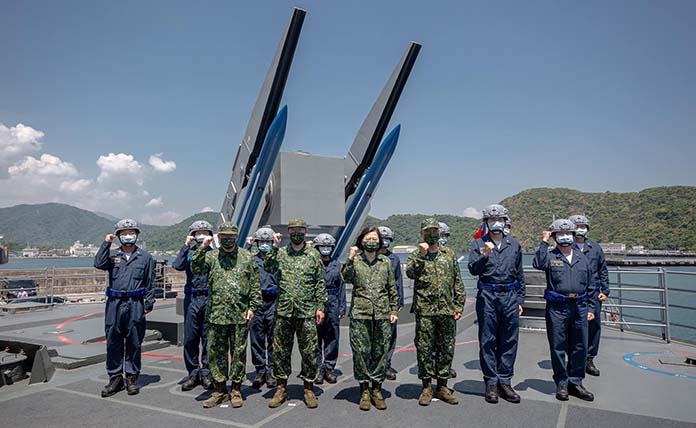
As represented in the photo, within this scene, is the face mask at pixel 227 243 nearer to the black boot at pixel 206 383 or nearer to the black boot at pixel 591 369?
the black boot at pixel 206 383

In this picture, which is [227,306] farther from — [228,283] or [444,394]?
[444,394]

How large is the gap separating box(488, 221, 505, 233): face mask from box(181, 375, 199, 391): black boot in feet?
12.7

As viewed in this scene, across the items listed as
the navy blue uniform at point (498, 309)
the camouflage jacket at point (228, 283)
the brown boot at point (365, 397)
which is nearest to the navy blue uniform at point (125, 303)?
the camouflage jacket at point (228, 283)

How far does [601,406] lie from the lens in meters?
4.41

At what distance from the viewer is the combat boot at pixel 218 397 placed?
4495mm

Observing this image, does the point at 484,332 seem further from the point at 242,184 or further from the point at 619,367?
the point at 242,184

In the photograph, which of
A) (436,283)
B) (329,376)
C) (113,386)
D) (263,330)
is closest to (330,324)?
(329,376)

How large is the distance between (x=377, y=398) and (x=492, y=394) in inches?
47.9

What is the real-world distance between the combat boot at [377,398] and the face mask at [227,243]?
209 cm

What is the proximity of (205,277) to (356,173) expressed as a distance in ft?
39.3

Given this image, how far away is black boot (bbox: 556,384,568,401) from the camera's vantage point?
15.2 feet

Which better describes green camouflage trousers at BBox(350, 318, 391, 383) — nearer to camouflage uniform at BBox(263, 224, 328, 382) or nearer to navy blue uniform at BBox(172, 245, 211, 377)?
camouflage uniform at BBox(263, 224, 328, 382)

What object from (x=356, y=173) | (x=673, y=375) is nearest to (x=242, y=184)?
(x=356, y=173)

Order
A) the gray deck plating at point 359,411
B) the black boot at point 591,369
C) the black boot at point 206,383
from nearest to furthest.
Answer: the gray deck plating at point 359,411, the black boot at point 206,383, the black boot at point 591,369
